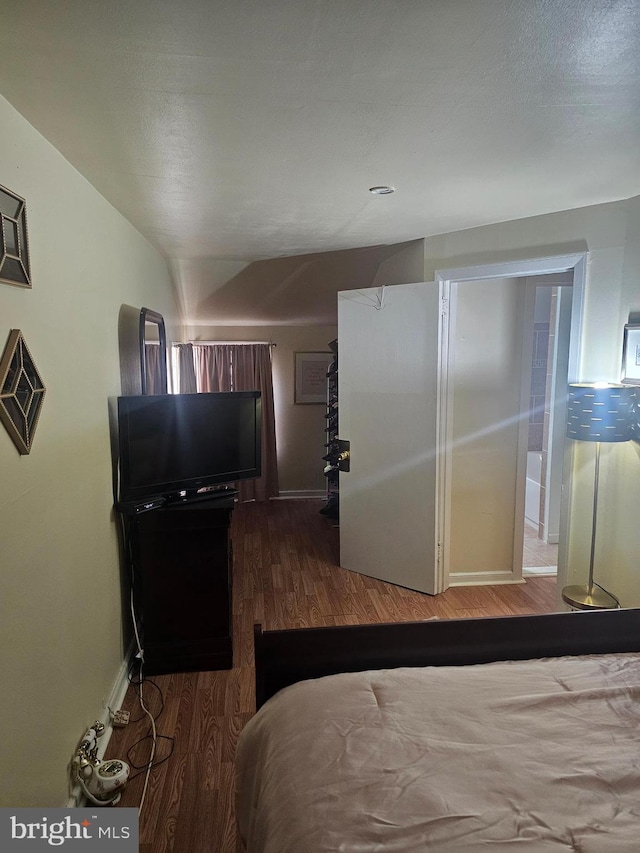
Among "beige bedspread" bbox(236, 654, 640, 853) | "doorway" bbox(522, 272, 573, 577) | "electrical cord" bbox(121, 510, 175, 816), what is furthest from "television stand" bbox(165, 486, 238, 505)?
"doorway" bbox(522, 272, 573, 577)

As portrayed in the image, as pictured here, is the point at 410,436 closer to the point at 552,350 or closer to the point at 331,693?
the point at 552,350

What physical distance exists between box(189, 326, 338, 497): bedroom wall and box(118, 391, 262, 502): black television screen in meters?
2.88

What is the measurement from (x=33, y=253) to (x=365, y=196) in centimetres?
142

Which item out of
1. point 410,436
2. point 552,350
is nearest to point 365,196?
point 410,436

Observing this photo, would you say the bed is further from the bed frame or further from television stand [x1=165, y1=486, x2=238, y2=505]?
television stand [x1=165, y1=486, x2=238, y2=505]

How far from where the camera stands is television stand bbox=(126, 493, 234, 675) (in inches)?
103

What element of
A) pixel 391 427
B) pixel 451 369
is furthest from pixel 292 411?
pixel 451 369

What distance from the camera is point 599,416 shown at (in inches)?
99.8

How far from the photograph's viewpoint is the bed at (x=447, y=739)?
103 centimetres

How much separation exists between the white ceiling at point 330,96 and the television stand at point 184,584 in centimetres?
148

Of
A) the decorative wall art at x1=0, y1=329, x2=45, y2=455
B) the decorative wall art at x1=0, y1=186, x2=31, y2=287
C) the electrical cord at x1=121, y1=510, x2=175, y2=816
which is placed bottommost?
the electrical cord at x1=121, y1=510, x2=175, y2=816

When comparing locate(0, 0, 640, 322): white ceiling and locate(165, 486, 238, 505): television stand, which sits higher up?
locate(0, 0, 640, 322): white ceiling
